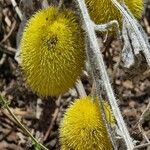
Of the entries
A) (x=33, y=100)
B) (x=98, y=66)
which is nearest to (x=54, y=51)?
(x=98, y=66)

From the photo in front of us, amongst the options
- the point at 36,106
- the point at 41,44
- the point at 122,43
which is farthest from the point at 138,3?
the point at 36,106

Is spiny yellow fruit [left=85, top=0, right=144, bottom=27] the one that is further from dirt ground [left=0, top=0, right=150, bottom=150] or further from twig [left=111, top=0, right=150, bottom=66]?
dirt ground [left=0, top=0, right=150, bottom=150]

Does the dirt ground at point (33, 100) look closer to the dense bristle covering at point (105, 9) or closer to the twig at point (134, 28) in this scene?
the dense bristle covering at point (105, 9)

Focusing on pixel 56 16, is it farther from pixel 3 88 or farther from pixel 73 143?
pixel 3 88

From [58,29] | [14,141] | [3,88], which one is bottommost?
[14,141]

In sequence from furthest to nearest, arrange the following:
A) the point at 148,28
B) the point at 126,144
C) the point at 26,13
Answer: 1. the point at 148,28
2. the point at 26,13
3. the point at 126,144

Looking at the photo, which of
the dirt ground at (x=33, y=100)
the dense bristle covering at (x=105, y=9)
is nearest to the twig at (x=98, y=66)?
the dense bristle covering at (x=105, y=9)

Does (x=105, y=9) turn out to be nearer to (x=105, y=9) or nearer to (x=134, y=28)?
(x=105, y=9)

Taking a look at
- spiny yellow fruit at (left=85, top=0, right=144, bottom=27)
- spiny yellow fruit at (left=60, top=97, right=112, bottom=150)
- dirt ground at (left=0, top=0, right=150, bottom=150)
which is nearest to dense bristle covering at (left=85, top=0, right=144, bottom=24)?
spiny yellow fruit at (left=85, top=0, right=144, bottom=27)
